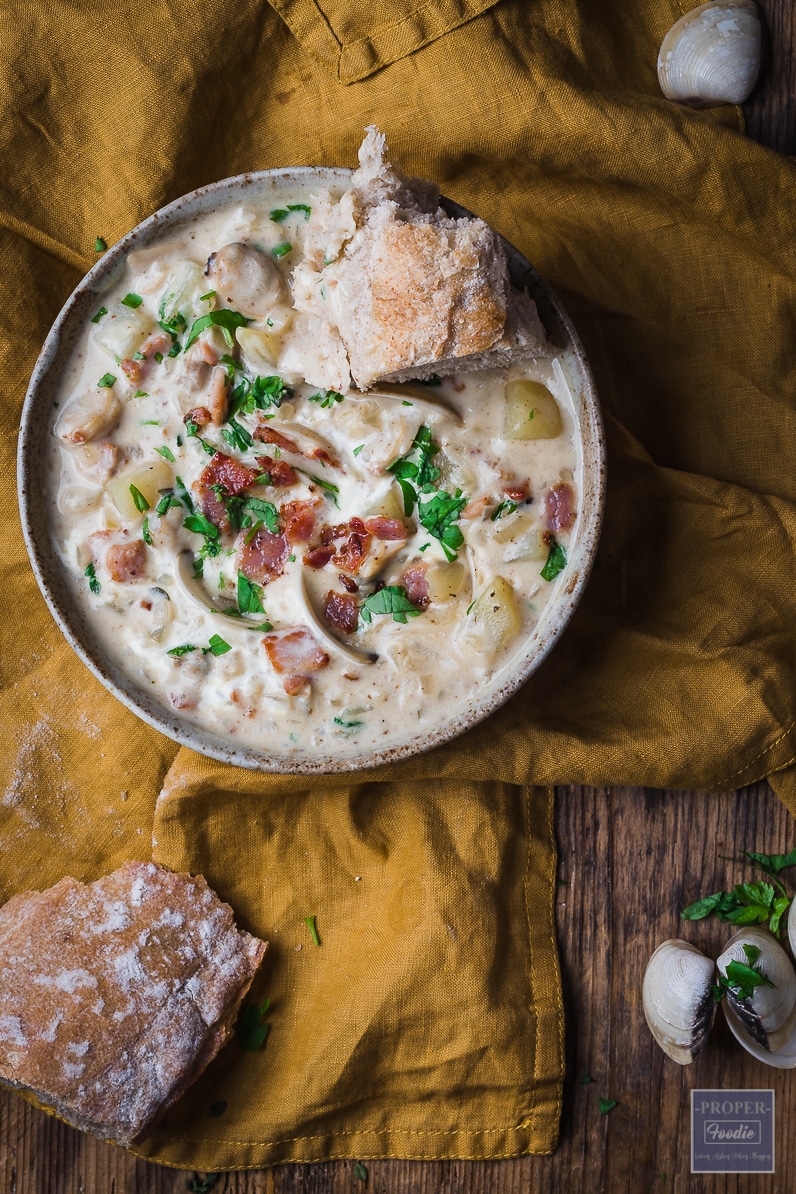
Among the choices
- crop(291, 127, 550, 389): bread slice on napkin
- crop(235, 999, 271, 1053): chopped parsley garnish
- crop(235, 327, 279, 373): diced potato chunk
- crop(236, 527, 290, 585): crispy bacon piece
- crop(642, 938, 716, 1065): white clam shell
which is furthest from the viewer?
crop(235, 999, 271, 1053): chopped parsley garnish

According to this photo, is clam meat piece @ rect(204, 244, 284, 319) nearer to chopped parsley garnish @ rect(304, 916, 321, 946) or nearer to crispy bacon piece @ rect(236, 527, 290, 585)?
crispy bacon piece @ rect(236, 527, 290, 585)

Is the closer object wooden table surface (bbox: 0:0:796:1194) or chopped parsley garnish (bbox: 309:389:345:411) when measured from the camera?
chopped parsley garnish (bbox: 309:389:345:411)

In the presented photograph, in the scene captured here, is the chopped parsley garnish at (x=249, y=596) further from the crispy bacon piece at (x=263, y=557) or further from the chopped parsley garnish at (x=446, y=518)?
the chopped parsley garnish at (x=446, y=518)

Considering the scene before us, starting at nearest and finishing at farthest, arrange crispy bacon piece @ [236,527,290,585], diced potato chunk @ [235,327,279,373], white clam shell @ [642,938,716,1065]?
diced potato chunk @ [235,327,279,373] → crispy bacon piece @ [236,527,290,585] → white clam shell @ [642,938,716,1065]

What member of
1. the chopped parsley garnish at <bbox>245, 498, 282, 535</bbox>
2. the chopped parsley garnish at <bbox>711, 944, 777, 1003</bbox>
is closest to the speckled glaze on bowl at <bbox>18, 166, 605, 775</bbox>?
the chopped parsley garnish at <bbox>245, 498, 282, 535</bbox>

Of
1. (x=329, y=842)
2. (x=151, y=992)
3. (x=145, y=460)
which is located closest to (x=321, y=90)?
(x=145, y=460)

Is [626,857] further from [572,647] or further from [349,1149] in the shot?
[349,1149]
